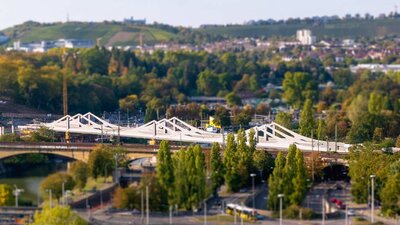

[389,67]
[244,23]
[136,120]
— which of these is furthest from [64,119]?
[244,23]

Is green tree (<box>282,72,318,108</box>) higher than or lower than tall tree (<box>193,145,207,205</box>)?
higher

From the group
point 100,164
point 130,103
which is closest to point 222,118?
point 130,103

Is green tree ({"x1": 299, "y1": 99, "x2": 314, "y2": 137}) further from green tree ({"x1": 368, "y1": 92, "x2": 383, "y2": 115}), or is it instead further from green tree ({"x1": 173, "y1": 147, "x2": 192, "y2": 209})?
green tree ({"x1": 173, "y1": 147, "x2": 192, "y2": 209})

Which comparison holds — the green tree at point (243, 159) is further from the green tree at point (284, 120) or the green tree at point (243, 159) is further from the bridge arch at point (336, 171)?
the green tree at point (284, 120)

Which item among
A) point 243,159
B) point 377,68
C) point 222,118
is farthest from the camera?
point 377,68

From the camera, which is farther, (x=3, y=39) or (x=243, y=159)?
(x=3, y=39)

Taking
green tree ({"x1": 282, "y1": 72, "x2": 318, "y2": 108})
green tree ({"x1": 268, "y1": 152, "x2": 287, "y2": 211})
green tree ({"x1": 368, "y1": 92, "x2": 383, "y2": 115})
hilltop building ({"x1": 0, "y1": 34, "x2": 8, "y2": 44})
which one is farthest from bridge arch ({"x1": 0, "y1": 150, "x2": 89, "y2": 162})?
hilltop building ({"x1": 0, "y1": 34, "x2": 8, "y2": 44})

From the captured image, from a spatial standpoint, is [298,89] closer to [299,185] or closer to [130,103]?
[130,103]
